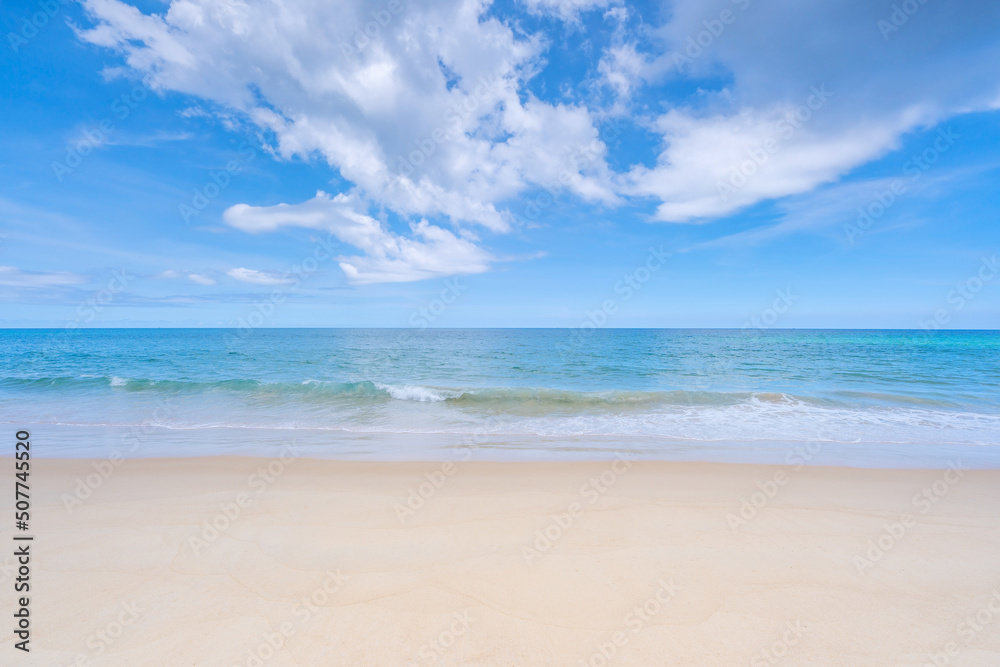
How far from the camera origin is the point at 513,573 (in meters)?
Result: 3.91

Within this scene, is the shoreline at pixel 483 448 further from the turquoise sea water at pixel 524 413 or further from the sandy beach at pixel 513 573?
the sandy beach at pixel 513 573

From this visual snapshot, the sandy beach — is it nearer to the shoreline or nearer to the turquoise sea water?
the shoreline

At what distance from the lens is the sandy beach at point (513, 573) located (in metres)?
3.03

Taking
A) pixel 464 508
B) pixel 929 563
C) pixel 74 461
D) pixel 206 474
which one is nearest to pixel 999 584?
pixel 929 563

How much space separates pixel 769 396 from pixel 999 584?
1407 cm

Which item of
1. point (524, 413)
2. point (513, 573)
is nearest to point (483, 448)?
point (524, 413)

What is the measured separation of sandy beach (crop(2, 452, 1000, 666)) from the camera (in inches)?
119

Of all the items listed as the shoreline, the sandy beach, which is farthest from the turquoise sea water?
the sandy beach

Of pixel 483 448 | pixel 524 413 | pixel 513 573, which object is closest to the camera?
pixel 513 573

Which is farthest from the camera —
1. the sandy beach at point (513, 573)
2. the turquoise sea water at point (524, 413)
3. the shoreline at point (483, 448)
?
the turquoise sea water at point (524, 413)

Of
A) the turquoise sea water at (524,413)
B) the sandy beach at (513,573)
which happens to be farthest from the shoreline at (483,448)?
the sandy beach at (513,573)

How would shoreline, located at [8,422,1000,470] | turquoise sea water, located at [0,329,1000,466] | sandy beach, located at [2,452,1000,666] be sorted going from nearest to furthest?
sandy beach, located at [2,452,1000,666], shoreline, located at [8,422,1000,470], turquoise sea water, located at [0,329,1000,466]

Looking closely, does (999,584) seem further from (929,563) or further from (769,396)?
(769,396)

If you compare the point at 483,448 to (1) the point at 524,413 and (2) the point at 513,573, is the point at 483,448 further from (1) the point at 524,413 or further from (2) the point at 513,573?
(2) the point at 513,573
